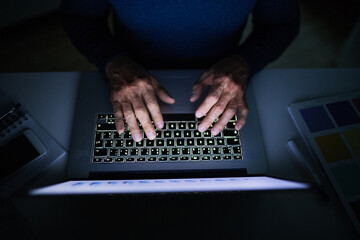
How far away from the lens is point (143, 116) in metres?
0.68

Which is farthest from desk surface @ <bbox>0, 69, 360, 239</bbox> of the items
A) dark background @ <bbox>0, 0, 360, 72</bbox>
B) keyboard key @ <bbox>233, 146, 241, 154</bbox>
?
dark background @ <bbox>0, 0, 360, 72</bbox>

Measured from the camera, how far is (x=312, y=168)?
2.12 ft

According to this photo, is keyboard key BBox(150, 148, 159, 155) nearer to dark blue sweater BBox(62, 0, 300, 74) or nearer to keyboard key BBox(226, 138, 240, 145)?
keyboard key BBox(226, 138, 240, 145)

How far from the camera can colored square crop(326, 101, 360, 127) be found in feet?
2.33

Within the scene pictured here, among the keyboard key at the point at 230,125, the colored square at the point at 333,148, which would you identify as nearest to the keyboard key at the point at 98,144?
the keyboard key at the point at 230,125

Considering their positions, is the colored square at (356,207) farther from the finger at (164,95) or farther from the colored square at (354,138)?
the finger at (164,95)

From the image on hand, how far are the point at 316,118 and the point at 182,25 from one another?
61 centimetres

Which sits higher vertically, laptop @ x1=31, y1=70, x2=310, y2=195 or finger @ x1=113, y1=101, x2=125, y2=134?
finger @ x1=113, y1=101, x2=125, y2=134

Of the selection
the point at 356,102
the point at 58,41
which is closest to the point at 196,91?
the point at 356,102

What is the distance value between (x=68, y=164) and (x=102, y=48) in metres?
0.45

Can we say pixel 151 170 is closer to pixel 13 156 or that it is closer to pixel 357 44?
pixel 13 156

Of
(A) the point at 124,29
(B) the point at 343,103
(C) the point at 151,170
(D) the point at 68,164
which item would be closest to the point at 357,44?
(B) the point at 343,103

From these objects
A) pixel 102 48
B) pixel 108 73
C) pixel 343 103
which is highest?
pixel 102 48

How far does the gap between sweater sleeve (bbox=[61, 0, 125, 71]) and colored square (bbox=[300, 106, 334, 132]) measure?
0.74 meters
